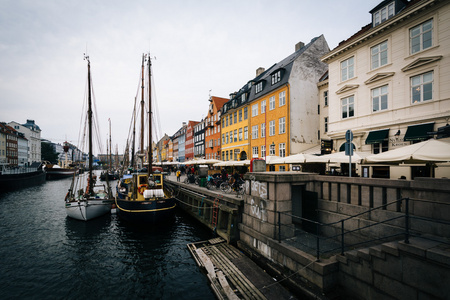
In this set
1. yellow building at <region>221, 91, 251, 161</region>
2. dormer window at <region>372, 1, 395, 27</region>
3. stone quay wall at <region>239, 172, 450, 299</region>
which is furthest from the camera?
yellow building at <region>221, 91, 251, 161</region>

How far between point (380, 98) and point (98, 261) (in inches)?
796

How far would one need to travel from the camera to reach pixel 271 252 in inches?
318

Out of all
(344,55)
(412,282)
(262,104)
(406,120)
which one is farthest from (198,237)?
(262,104)

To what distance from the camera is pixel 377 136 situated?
51.5 ft

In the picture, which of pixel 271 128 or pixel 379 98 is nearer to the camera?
pixel 379 98

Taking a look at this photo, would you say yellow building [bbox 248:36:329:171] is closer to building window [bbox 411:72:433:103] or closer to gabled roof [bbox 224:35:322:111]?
gabled roof [bbox 224:35:322:111]

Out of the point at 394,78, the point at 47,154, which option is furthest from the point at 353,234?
the point at 47,154

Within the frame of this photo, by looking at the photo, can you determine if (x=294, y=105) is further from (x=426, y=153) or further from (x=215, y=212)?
(x=426, y=153)

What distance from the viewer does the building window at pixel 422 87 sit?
1347cm

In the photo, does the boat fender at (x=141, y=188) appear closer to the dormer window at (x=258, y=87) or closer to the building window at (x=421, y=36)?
the building window at (x=421, y=36)

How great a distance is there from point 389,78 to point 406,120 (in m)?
3.23

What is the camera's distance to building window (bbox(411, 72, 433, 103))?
1347 centimetres

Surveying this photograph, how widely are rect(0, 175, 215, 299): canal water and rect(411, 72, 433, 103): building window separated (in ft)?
51.7

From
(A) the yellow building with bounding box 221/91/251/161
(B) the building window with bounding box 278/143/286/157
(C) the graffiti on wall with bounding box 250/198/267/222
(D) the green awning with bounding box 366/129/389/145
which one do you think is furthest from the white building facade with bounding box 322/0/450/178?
(A) the yellow building with bounding box 221/91/251/161
